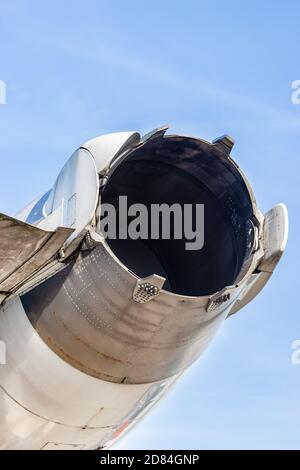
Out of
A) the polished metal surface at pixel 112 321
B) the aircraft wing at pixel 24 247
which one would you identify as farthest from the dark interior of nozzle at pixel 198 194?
the aircraft wing at pixel 24 247

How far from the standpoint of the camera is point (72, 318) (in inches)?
288

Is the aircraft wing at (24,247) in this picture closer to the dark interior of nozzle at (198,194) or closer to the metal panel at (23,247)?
the metal panel at (23,247)

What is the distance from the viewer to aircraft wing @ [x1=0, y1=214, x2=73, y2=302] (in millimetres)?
6586

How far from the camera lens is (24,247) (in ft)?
22.3

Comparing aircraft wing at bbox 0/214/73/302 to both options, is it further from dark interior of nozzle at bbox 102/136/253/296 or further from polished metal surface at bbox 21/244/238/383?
dark interior of nozzle at bbox 102/136/253/296

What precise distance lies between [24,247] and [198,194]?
77.9 inches

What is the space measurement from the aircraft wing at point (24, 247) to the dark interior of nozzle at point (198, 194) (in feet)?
3.41

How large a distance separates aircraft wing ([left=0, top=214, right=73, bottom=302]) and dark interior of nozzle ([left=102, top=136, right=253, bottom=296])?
1.04m

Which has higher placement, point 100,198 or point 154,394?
point 100,198
